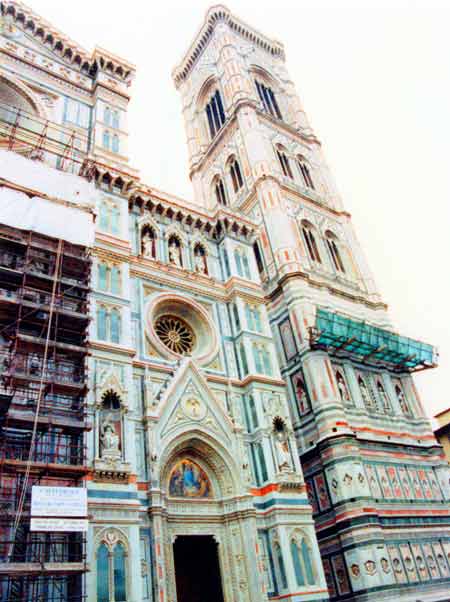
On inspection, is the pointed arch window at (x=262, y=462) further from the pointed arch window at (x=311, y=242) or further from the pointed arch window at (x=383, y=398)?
the pointed arch window at (x=311, y=242)

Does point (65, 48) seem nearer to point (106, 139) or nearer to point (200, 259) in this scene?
point (106, 139)

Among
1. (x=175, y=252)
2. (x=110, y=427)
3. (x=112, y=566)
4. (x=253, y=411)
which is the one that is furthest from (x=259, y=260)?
(x=112, y=566)

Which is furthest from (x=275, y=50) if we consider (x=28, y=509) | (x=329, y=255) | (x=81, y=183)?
(x=28, y=509)

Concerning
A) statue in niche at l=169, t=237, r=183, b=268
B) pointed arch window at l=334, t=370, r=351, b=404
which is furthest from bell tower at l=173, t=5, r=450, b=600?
statue in niche at l=169, t=237, r=183, b=268

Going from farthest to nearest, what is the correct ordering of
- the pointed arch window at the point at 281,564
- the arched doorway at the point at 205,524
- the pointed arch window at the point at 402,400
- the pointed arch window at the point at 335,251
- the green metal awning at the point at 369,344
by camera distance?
the pointed arch window at the point at 335,251 < the pointed arch window at the point at 402,400 < the green metal awning at the point at 369,344 < the pointed arch window at the point at 281,564 < the arched doorway at the point at 205,524

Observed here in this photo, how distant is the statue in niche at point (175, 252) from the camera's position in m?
23.0

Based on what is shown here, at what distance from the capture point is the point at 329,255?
32.1 metres

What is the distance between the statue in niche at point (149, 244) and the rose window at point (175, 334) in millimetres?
2800

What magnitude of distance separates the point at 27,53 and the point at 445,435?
127 feet

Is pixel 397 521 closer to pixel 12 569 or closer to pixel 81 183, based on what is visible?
pixel 12 569

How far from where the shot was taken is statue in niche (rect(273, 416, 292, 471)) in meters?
18.8

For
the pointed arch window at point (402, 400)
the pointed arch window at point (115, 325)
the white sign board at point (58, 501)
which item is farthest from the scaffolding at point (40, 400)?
the pointed arch window at point (402, 400)

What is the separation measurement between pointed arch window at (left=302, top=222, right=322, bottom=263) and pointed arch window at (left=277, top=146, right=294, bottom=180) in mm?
4874

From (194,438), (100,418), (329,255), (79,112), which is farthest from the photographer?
(329,255)
